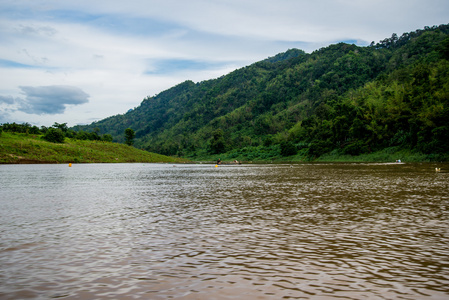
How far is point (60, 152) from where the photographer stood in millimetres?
133875

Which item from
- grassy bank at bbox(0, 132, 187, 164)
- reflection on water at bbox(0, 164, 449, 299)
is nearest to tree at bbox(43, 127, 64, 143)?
grassy bank at bbox(0, 132, 187, 164)

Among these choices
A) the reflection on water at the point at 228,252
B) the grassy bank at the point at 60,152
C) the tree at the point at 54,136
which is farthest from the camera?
the tree at the point at 54,136

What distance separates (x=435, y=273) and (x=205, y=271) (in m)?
7.01

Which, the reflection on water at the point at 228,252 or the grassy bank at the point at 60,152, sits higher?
the grassy bank at the point at 60,152

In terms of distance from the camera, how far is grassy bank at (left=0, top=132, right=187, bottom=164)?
119856mm

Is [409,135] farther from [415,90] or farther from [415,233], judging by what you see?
[415,233]

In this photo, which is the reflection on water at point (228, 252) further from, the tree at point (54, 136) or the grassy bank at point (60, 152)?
the tree at point (54, 136)

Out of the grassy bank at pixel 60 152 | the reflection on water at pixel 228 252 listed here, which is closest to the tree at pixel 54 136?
the grassy bank at pixel 60 152

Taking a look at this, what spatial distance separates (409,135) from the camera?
111625mm

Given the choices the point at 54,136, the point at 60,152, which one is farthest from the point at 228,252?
the point at 54,136

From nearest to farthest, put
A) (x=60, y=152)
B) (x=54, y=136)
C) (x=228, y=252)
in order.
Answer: (x=228, y=252) → (x=60, y=152) → (x=54, y=136)

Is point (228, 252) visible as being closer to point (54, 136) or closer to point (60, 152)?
point (60, 152)

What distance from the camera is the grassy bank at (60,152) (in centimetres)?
11986

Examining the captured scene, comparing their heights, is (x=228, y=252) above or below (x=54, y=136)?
below
